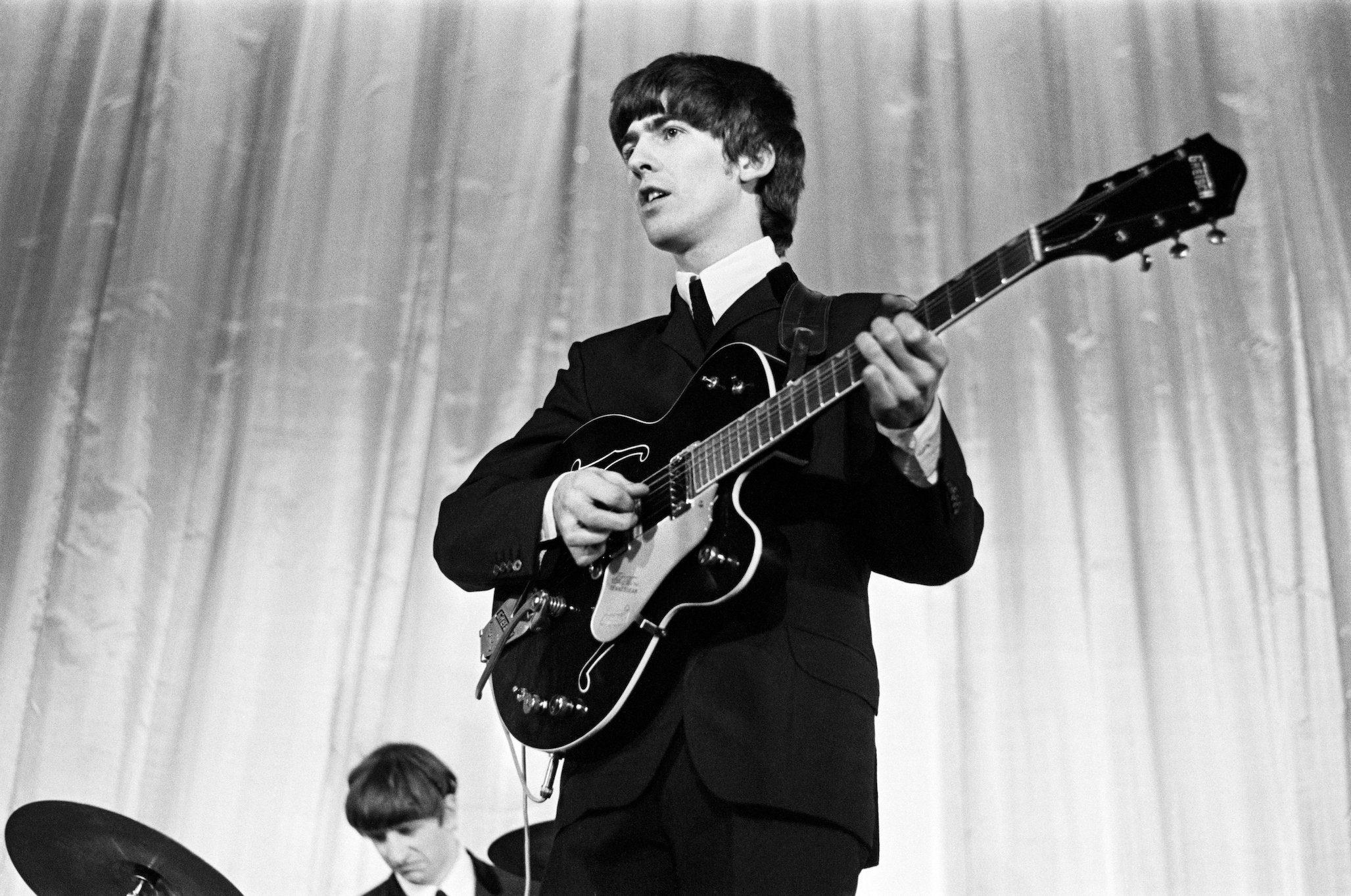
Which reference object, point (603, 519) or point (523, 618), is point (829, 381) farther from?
point (523, 618)

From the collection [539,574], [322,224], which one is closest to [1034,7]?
[322,224]

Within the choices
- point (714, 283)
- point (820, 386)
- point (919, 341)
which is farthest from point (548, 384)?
point (919, 341)

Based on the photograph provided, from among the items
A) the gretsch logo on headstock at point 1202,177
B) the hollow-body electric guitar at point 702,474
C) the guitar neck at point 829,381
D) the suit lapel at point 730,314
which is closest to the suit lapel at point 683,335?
the suit lapel at point 730,314

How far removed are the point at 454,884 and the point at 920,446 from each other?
151 cm

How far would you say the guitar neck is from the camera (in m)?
1.25

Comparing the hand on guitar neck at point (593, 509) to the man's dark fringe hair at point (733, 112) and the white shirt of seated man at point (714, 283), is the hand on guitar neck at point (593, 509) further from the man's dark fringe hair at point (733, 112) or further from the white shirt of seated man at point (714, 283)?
the man's dark fringe hair at point (733, 112)

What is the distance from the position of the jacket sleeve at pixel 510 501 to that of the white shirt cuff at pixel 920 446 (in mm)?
441

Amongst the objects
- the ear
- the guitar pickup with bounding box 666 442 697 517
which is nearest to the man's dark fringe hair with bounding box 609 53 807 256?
the ear

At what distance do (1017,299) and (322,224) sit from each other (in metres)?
1.56

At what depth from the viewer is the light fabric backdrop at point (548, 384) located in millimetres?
2432

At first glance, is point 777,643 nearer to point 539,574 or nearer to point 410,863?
point 539,574

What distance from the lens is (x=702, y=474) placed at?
4.50 ft

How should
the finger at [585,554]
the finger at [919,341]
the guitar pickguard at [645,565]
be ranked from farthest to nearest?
the finger at [585,554]
the guitar pickguard at [645,565]
the finger at [919,341]

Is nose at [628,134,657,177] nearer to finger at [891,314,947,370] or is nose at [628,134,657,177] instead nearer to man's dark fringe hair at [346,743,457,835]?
finger at [891,314,947,370]
